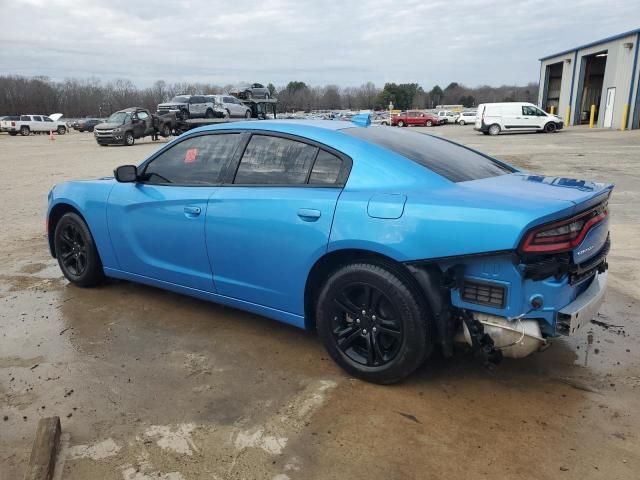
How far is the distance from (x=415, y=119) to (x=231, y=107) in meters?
21.6

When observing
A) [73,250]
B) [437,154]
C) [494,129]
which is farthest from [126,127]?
[437,154]

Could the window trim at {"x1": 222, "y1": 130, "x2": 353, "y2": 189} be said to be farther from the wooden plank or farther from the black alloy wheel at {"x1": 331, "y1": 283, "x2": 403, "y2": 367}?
the wooden plank

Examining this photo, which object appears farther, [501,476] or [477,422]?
[477,422]

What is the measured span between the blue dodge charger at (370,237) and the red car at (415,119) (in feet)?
150

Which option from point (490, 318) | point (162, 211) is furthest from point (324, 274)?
point (162, 211)

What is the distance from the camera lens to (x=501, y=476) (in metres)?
2.29

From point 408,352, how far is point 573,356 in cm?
133

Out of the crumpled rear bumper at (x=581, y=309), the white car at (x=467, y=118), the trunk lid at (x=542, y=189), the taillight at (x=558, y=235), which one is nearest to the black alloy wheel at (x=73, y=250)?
the trunk lid at (x=542, y=189)

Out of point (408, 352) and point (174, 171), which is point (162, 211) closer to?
point (174, 171)

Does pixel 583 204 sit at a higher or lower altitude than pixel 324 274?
higher

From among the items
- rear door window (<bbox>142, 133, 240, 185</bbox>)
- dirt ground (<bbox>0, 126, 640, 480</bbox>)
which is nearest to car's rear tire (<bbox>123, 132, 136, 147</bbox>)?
dirt ground (<bbox>0, 126, 640, 480</bbox>)

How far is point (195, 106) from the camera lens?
3166 centimetres

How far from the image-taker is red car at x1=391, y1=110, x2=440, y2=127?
47969 millimetres

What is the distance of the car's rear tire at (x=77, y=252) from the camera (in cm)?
459
